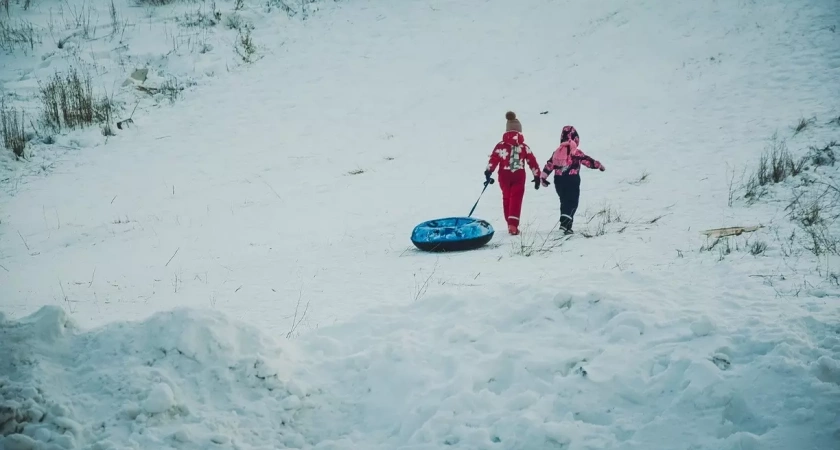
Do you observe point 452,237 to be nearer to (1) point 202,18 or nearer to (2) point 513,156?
(2) point 513,156

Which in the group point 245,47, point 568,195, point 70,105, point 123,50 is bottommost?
point 568,195

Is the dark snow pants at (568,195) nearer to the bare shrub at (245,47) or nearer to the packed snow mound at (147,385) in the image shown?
the packed snow mound at (147,385)

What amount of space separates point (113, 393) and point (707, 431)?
3126mm

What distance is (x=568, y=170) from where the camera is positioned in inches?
278

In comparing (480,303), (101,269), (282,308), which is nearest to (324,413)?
(480,303)

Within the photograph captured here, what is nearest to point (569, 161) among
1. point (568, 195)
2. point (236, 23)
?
point (568, 195)

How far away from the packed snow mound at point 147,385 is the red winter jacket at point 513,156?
4.77m

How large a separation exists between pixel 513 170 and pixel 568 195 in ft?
2.74

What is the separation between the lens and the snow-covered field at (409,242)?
2812 mm

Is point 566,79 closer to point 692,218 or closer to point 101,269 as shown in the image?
point 692,218

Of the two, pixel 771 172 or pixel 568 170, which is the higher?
→ pixel 568 170

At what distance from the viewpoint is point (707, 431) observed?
2.57 meters

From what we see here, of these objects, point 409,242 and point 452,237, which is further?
point 409,242

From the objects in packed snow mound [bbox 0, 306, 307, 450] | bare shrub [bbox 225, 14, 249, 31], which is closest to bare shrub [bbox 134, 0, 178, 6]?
bare shrub [bbox 225, 14, 249, 31]
